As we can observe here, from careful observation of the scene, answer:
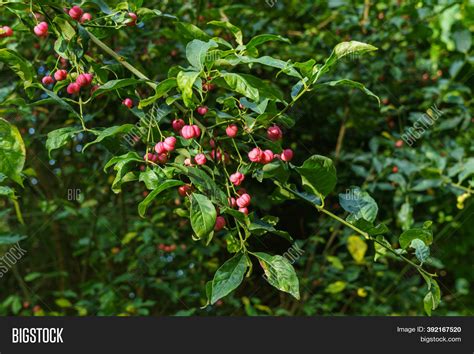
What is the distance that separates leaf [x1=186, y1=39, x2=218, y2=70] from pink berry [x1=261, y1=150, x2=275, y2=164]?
0.57 feet

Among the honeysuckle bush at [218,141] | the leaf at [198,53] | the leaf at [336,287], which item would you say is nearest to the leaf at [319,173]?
the honeysuckle bush at [218,141]

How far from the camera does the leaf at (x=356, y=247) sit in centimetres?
237

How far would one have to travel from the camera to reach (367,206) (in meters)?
1.01

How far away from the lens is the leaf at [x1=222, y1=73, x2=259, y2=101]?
75 cm

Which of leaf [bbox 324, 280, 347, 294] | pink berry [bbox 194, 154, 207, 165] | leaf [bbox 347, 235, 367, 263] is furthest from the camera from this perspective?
leaf [bbox 347, 235, 367, 263]

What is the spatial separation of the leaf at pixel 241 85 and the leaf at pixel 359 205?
339 mm

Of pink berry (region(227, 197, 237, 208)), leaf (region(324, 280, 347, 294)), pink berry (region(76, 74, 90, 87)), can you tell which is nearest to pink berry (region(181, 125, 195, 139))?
pink berry (region(227, 197, 237, 208))

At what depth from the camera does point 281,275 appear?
811mm

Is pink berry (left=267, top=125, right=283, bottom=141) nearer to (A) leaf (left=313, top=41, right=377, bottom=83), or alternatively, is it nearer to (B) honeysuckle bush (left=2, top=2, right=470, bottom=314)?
(B) honeysuckle bush (left=2, top=2, right=470, bottom=314)

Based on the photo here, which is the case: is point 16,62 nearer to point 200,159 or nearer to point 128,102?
point 128,102

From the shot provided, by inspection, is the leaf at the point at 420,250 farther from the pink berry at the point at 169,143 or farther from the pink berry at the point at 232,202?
the pink berry at the point at 169,143

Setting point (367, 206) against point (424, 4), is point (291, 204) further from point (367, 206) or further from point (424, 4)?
point (367, 206)

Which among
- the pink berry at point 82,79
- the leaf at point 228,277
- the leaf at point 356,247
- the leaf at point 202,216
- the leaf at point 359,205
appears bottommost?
the leaf at point 356,247

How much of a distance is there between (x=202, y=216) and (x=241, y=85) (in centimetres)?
19
